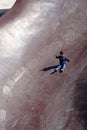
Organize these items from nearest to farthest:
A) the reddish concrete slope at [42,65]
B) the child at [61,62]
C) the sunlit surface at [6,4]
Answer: the reddish concrete slope at [42,65], the child at [61,62], the sunlit surface at [6,4]

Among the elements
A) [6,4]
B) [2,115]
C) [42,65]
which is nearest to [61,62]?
[42,65]

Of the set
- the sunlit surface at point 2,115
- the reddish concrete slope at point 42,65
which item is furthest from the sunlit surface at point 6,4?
the sunlit surface at point 2,115

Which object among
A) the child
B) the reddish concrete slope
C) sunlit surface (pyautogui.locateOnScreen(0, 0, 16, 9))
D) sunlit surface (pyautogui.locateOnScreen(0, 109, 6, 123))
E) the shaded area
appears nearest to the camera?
the shaded area

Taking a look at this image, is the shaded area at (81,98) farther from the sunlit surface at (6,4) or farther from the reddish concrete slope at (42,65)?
the sunlit surface at (6,4)

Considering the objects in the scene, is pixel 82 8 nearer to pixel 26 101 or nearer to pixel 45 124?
pixel 26 101

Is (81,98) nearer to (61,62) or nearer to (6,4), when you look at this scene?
(61,62)

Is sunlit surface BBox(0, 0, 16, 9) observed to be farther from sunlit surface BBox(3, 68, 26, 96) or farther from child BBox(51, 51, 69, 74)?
child BBox(51, 51, 69, 74)

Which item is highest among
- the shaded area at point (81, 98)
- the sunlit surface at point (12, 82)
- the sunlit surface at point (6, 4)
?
the sunlit surface at point (6, 4)

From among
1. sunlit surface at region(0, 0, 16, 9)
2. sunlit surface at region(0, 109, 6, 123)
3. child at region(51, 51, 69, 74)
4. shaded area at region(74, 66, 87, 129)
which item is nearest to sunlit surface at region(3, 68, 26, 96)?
sunlit surface at region(0, 109, 6, 123)
